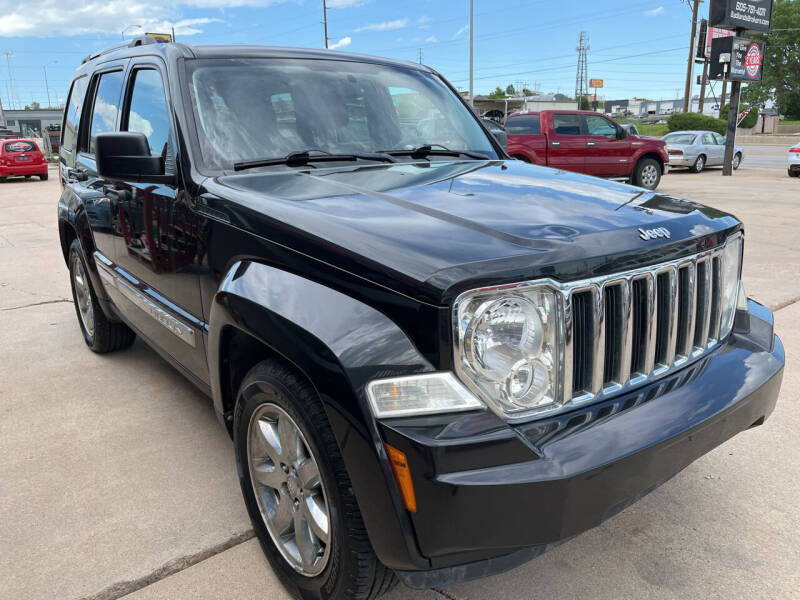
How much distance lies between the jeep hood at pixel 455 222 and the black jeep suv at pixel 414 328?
10 millimetres

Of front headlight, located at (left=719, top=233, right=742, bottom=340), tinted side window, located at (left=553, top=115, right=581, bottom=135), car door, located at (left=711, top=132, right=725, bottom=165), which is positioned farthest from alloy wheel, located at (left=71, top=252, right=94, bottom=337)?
car door, located at (left=711, top=132, right=725, bottom=165)

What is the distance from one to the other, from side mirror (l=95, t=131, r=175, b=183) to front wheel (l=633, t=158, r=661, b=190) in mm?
14475

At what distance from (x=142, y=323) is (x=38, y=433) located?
0.77 metres

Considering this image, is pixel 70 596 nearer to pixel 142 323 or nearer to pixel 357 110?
Result: pixel 142 323

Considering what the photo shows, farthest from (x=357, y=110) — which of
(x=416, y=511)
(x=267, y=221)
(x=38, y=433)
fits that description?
(x=38, y=433)

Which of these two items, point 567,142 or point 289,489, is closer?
point 289,489

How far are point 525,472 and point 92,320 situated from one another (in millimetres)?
3756

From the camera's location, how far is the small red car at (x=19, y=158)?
71.4 feet

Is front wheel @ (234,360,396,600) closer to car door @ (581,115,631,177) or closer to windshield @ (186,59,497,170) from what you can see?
windshield @ (186,59,497,170)

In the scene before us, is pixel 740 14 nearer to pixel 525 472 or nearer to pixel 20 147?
pixel 525 472

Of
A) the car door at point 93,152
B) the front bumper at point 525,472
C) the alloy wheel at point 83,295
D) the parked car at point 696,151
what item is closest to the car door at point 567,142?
the parked car at point 696,151

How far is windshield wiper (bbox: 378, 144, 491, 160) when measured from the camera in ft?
10.2

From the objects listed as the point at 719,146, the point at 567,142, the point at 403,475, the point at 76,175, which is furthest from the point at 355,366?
the point at 719,146

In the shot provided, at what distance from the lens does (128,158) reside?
2.67m
